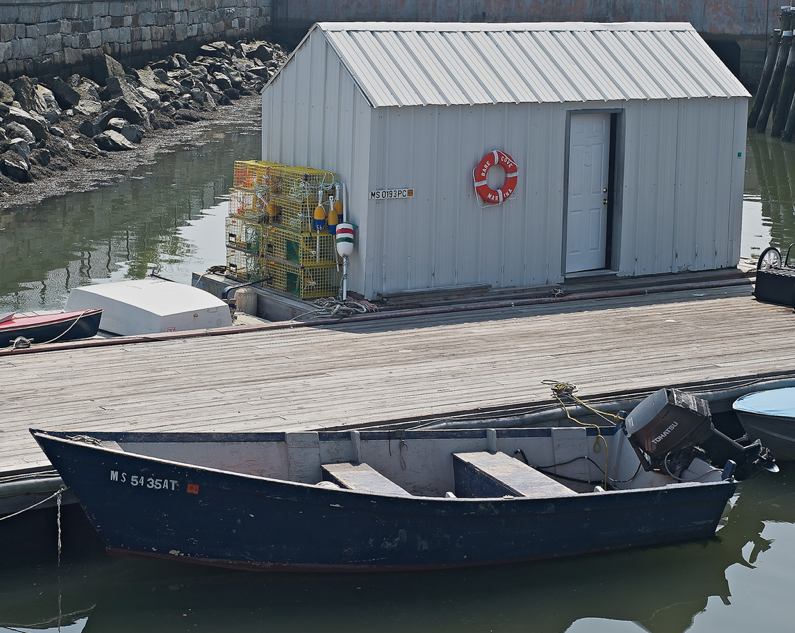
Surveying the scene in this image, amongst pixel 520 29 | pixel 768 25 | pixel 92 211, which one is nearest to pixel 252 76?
pixel 768 25

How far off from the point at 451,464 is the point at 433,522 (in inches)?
41.3

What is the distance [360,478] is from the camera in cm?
891

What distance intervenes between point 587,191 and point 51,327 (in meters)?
6.56

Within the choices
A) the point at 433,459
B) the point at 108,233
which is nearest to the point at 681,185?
the point at 433,459

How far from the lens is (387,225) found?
1316cm

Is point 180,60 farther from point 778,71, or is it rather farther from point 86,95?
point 778,71

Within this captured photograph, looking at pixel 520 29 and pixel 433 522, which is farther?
pixel 520 29

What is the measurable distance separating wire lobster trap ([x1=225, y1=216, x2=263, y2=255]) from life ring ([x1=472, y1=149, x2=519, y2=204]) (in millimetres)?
2639

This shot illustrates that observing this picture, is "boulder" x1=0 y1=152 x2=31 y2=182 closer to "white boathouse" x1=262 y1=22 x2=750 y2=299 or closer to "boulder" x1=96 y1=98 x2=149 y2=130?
"boulder" x1=96 y1=98 x2=149 y2=130

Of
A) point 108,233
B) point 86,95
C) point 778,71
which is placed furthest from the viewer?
point 778,71

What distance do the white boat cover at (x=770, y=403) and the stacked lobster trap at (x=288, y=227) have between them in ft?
15.9

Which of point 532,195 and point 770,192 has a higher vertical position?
point 532,195

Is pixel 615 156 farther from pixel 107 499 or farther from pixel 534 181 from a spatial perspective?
pixel 107 499

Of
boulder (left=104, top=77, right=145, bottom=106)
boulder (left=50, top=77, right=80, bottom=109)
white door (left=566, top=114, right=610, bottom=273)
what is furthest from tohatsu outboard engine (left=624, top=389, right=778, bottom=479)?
boulder (left=104, top=77, right=145, bottom=106)
